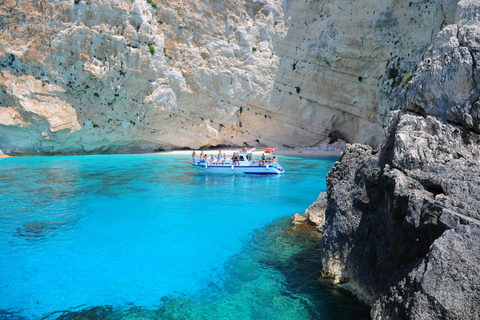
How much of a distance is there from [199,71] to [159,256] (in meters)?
31.3

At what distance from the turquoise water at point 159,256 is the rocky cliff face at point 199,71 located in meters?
18.9

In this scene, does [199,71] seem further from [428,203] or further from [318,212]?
[428,203]

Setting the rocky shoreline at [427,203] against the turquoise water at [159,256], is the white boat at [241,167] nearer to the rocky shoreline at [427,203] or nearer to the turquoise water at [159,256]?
the turquoise water at [159,256]

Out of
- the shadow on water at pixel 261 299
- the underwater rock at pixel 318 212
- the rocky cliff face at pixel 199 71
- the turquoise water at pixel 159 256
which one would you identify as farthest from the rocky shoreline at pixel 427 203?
the rocky cliff face at pixel 199 71

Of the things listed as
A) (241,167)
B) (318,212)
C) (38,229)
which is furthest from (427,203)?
(241,167)

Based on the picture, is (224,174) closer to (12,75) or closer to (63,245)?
(63,245)

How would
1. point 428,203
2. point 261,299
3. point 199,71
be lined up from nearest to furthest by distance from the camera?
1. point 428,203
2. point 261,299
3. point 199,71

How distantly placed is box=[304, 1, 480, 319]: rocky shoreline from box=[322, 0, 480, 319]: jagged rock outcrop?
0.5 inches

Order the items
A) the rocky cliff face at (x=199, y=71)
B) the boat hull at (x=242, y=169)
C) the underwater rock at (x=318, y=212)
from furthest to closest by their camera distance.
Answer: the rocky cliff face at (x=199, y=71) → the boat hull at (x=242, y=169) → the underwater rock at (x=318, y=212)

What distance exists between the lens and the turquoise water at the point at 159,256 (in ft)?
21.4

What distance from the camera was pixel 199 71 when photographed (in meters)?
37.2

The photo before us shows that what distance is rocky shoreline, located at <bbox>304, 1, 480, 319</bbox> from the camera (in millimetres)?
3844

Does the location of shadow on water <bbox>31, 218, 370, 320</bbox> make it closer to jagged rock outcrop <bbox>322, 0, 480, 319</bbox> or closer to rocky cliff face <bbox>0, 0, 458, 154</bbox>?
jagged rock outcrop <bbox>322, 0, 480, 319</bbox>

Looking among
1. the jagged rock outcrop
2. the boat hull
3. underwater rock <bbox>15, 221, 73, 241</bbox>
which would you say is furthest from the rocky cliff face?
underwater rock <bbox>15, 221, 73, 241</bbox>
